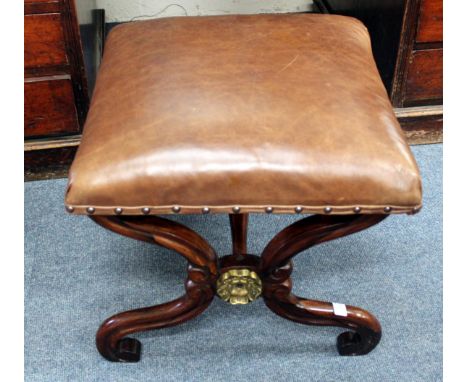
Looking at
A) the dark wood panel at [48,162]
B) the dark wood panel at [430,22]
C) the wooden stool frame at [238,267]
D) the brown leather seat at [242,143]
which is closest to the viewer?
the brown leather seat at [242,143]

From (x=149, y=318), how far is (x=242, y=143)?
392 mm

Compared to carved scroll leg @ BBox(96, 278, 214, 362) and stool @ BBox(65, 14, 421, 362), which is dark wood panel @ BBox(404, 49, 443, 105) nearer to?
stool @ BBox(65, 14, 421, 362)

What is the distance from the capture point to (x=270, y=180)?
794 millimetres

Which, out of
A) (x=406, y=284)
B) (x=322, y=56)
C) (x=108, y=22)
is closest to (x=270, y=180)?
(x=322, y=56)

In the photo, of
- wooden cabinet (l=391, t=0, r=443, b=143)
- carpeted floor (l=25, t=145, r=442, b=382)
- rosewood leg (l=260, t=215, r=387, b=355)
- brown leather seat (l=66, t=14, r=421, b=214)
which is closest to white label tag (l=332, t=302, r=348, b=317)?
rosewood leg (l=260, t=215, r=387, b=355)

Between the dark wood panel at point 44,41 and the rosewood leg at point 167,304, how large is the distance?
517mm

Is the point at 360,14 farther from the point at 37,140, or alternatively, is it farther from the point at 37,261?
the point at 37,261

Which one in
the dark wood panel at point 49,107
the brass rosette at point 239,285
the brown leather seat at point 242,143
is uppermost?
the brown leather seat at point 242,143

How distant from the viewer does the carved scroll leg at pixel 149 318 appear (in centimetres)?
104

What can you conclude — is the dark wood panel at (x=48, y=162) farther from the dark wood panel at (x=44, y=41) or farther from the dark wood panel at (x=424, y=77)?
the dark wood panel at (x=424, y=77)

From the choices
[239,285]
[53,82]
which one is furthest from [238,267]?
[53,82]

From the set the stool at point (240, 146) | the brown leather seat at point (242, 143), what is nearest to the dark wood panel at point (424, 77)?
the stool at point (240, 146)

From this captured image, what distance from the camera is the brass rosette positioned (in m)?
0.99

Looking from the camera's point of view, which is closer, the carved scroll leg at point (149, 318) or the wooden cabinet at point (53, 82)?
the carved scroll leg at point (149, 318)
